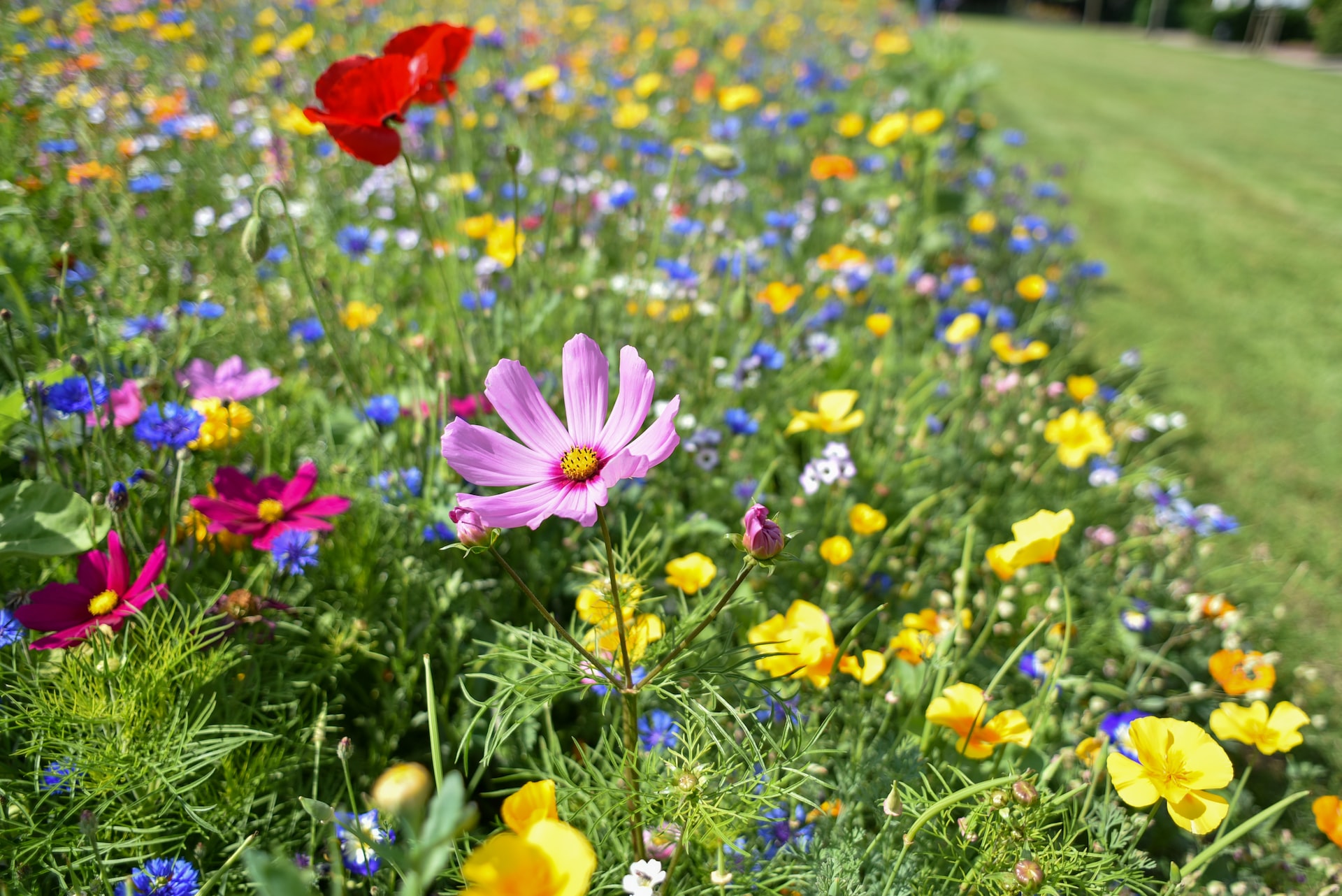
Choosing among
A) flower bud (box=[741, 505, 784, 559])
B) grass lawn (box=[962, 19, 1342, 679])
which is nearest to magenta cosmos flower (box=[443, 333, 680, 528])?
flower bud (box=[741, 505, 784, 559])

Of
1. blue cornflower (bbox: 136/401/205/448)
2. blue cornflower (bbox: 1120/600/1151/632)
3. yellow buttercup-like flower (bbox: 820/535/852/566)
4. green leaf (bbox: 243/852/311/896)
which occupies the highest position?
green leaf (bbox: 243/852/311/896)

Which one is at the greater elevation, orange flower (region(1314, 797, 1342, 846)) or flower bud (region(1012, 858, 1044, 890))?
flower bud (region(1012, 858, 1044, 890))

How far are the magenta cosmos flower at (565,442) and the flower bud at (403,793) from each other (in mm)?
258

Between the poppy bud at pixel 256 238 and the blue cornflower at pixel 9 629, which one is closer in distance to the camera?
the blue cornflower at pixel 9 629

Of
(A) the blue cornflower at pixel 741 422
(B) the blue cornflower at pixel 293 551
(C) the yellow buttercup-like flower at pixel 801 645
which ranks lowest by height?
(C) the yellow buttercup-like flower at pixel 801 645

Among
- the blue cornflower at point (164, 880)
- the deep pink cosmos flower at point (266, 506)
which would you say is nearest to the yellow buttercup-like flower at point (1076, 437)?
the deep pink cosmos flower at point (266, 506)

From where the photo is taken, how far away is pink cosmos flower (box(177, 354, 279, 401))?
142 centimetres

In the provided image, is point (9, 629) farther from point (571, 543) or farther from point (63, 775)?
point (571, 543)

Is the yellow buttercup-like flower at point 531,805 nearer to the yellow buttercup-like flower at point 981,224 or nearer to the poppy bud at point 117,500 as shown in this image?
the poppy bud at point 117,500

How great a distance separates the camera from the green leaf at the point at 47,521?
40.9 inches

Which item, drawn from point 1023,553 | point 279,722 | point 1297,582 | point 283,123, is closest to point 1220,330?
point 1297,582

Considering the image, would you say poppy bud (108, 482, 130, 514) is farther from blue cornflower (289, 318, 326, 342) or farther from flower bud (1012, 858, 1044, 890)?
flower bud (1012, 858, 1044, 890)

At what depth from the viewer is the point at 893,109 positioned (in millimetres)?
4086

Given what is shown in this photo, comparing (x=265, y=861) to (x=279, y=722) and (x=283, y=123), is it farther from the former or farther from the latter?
(x=283, y=123)
